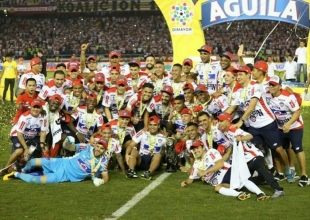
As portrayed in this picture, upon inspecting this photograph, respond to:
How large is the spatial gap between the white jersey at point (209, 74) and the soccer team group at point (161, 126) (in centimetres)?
2

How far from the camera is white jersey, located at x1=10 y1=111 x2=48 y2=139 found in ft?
37.0

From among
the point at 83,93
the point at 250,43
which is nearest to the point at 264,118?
the point at 83,93

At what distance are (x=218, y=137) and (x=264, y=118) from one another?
0.74m

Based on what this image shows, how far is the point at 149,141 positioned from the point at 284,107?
2222 mm

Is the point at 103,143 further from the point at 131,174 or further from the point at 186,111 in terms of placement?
the point at 186,111

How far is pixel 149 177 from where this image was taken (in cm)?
1105

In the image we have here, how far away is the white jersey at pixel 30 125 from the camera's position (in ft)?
37.0

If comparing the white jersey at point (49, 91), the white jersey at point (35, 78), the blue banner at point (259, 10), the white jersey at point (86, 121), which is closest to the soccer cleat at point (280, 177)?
the white jersey at point (86, 121)

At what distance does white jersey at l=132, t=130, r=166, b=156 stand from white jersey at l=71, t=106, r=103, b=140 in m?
0.85

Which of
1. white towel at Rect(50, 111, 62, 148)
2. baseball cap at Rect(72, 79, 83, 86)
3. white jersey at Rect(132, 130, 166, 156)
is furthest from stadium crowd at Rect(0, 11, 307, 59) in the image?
white jersey at Rect(132, 130, 166, 156)

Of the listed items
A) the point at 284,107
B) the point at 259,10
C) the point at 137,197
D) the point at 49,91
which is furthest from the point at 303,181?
the point at 259,10

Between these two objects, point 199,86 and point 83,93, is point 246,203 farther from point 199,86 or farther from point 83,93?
point 83,93

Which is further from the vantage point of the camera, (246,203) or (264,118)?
(264,118)

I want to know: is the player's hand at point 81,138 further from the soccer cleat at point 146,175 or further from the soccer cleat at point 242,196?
the soccer cleat at point 242,196
